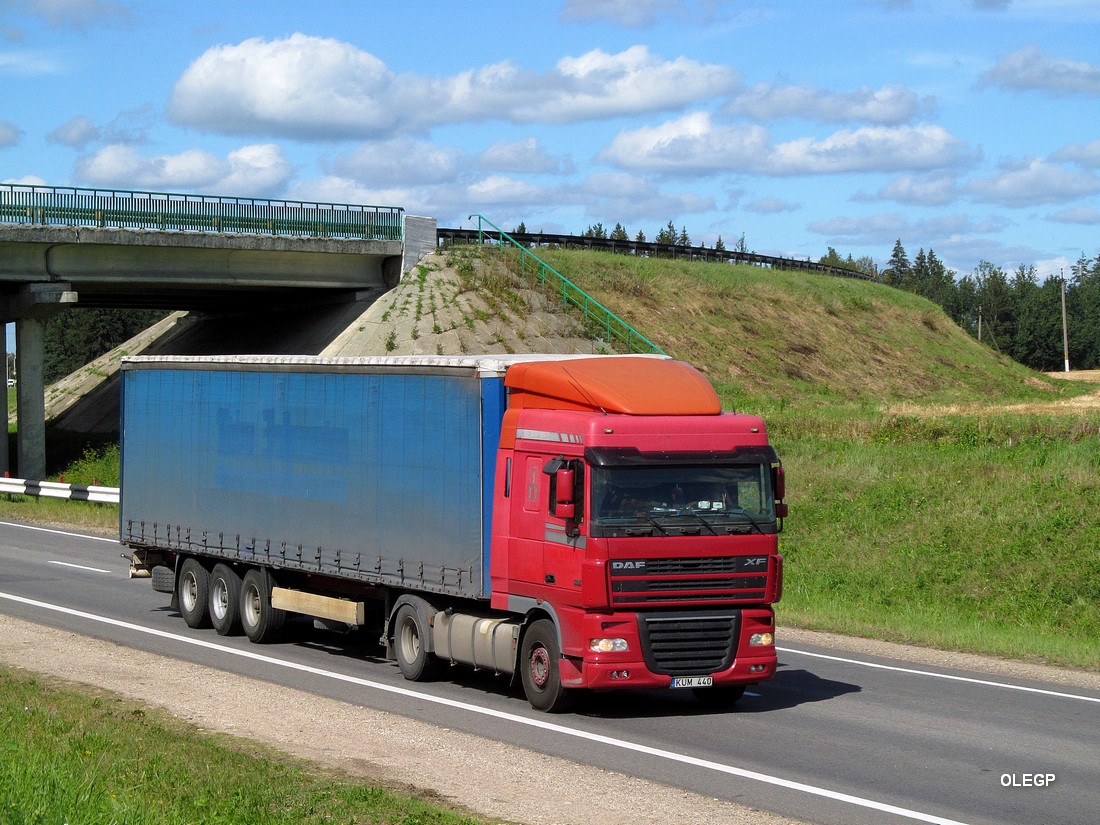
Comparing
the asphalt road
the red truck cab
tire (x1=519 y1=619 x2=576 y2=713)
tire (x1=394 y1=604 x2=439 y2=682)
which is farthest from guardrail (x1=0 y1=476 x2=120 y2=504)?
the red truck cab

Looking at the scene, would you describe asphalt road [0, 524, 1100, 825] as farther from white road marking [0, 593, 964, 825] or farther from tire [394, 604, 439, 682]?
tire [394, 604, 439, 682]

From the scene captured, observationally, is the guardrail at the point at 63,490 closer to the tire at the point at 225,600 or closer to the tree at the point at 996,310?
the tire at the point at 225,600

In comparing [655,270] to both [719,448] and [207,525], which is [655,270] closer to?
[207,525]

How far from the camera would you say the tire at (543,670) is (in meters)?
13.1

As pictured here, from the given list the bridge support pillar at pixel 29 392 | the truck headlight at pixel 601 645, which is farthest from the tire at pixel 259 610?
the bridge support pillar at pixel 29 392

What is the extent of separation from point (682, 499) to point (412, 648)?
13.1 feet

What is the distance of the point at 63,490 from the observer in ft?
121

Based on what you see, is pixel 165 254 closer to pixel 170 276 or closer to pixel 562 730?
pixel 170 276

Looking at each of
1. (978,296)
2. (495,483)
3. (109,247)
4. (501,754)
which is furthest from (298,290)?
(978,296)

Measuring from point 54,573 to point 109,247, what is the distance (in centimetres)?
1839

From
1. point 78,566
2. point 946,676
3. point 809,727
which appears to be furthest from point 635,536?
point 78,566

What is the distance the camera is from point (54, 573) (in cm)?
2458

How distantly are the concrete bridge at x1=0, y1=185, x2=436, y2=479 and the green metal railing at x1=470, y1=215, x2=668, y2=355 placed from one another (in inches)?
249

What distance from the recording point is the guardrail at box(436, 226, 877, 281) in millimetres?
53625
